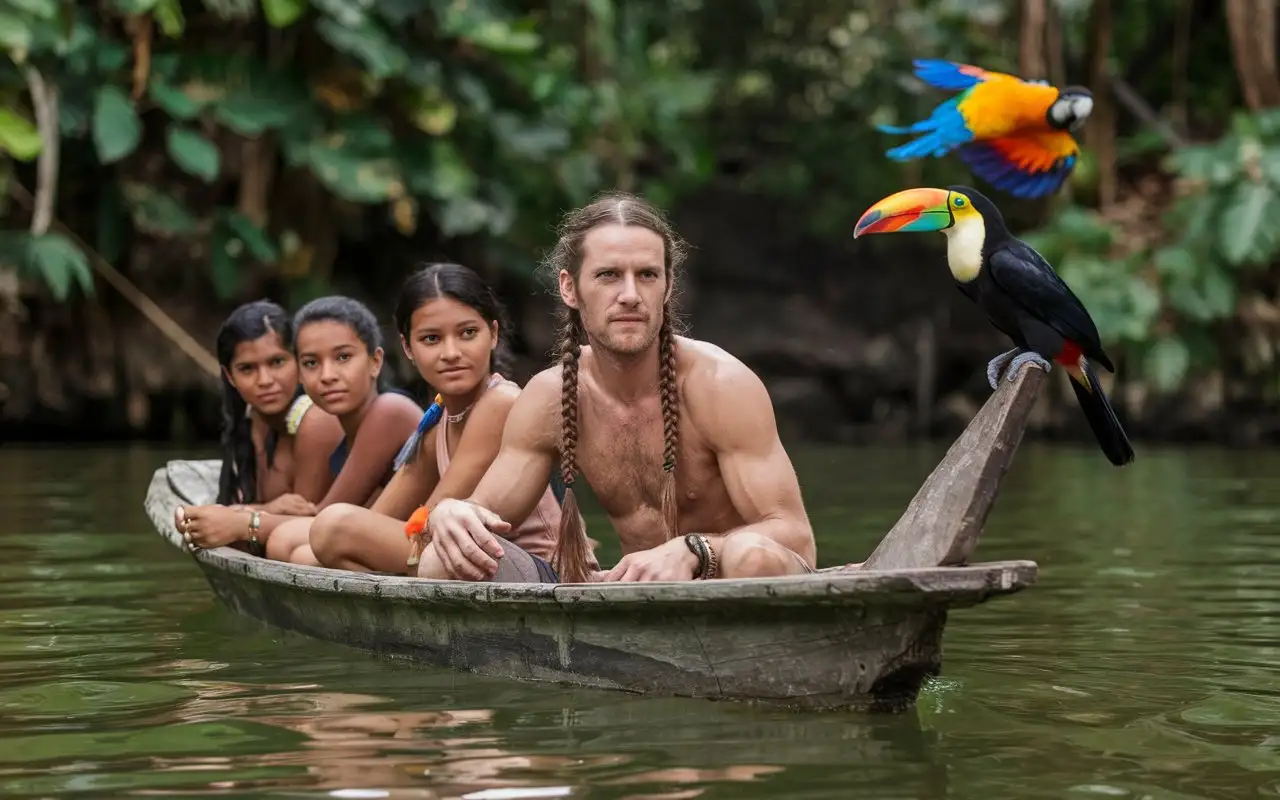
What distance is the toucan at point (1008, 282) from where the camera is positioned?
12.9ft

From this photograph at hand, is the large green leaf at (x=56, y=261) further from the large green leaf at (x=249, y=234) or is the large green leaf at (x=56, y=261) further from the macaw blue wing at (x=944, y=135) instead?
the macaw blue wing at (x=944, y=135)

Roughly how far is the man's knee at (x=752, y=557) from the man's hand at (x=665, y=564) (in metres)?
0.07

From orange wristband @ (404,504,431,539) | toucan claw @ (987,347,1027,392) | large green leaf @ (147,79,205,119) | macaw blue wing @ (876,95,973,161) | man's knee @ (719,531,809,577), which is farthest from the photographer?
large green leaf @ (147,79,205,119)

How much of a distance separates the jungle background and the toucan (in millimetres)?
9172

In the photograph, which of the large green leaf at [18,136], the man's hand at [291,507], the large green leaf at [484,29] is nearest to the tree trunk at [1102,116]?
the large green leaf at [484,29]

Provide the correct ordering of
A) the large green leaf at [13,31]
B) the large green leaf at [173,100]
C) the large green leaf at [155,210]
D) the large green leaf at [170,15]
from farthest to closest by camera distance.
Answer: the large green leaf at [155,210] < the large green leaf at [173,100] < the large green leaf at [170,15] < the large green leaf at [13,31]

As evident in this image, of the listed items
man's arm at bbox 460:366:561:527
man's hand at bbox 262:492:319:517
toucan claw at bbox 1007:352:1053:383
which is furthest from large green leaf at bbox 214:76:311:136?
toucan claw at bbox 1007:352:1053:383

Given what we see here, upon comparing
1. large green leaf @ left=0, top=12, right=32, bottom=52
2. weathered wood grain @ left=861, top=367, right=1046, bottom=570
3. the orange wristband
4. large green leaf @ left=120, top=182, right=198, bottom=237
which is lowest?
the orange wristband

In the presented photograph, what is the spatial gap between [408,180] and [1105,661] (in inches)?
397

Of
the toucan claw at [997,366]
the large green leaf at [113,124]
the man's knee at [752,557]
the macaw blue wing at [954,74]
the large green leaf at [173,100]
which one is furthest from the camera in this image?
the large green leaf at [173,100]

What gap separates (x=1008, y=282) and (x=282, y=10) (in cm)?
976

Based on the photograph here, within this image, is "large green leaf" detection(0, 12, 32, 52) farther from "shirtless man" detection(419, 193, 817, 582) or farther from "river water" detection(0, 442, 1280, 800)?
"shirtless man" detection(419, 193, 817, 582)

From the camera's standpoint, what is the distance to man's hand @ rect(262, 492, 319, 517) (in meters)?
5.90

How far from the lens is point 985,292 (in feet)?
13.4
